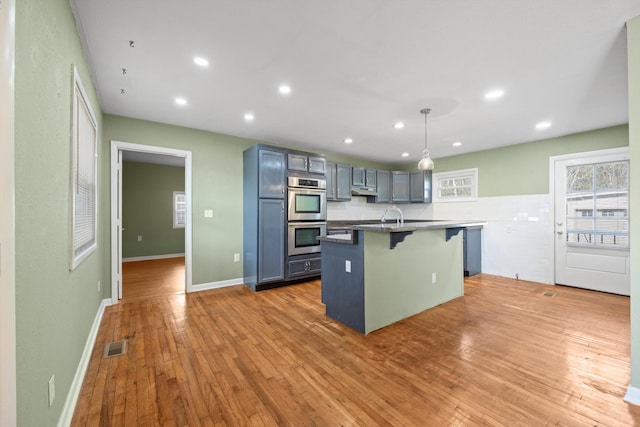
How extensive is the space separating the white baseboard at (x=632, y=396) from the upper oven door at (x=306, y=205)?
12.4ft

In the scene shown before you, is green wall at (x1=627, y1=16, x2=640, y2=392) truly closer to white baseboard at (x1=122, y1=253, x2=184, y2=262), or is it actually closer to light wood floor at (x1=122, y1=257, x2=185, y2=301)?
light wood floor at (x1=122, y1=257, x2=185, y2=301)

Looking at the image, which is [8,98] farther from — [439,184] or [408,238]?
[439,184]

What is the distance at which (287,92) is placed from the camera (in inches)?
114

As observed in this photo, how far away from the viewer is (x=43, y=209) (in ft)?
4.19

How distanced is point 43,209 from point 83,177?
51.4 inches

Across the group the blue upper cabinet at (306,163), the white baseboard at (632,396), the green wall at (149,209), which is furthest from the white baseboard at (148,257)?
the white baseboard at (632,396)

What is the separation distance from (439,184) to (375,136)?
255 cm

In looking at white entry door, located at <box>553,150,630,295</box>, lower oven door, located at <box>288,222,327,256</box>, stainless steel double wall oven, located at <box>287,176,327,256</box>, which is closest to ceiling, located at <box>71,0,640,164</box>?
white entry door, located at <box>553,150,630,295</box>

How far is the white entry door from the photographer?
3.92 m

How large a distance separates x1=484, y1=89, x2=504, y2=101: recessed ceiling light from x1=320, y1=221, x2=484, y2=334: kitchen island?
4.98ft

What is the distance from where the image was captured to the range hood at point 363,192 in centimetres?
590

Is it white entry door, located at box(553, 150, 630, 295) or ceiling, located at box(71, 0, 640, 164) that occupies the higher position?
ceiling, located at box(71, 0, 640, 164)

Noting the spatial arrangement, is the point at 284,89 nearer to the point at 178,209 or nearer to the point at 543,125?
the point at 543,125

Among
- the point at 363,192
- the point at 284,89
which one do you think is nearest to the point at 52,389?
the point at 284,89
